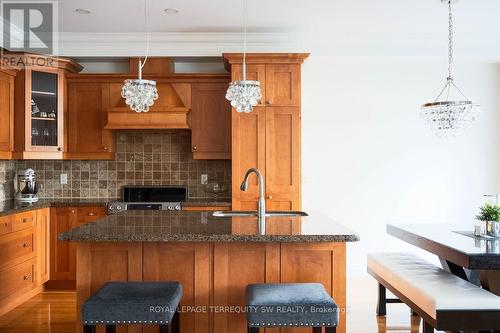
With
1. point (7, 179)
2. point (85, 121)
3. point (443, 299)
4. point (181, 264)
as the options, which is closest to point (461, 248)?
point (443, 299)

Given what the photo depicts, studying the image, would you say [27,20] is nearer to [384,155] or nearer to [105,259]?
[105,259]

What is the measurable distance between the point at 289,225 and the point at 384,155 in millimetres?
2847

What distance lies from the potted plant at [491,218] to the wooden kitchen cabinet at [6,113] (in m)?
4.25

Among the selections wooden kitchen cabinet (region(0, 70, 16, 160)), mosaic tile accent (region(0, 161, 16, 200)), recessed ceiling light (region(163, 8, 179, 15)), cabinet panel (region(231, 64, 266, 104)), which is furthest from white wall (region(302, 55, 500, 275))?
mosaic tile accent (region(0, 161, 16, 200))

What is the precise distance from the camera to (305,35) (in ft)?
14.9

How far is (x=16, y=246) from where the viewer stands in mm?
3756

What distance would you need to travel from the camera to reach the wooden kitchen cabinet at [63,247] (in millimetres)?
4336

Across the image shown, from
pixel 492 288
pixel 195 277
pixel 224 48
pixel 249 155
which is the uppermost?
pixel 224 48

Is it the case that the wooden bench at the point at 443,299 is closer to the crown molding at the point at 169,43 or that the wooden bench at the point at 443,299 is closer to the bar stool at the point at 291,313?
the bar stool at the point at 291,313

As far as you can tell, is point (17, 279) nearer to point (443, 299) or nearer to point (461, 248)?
point (443, 299)

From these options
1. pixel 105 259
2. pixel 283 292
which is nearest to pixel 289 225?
pixel 283 292

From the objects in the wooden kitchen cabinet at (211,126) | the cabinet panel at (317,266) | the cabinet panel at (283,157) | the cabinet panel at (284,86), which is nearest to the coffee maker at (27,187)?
the wooden kitchen cabinet at (211,126)

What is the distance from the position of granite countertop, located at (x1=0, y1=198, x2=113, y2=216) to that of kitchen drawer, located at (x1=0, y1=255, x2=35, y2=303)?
1.67ft

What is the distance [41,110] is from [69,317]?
7.16 feet
